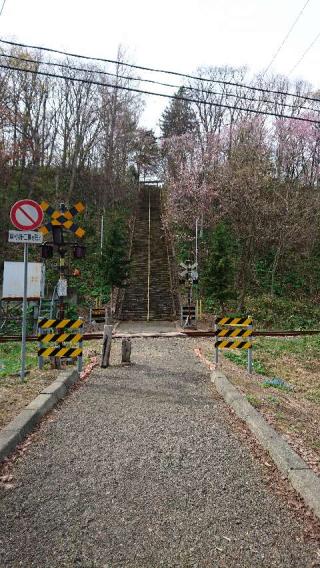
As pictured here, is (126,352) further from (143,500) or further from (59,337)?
(143,500)

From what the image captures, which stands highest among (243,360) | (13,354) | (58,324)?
(58,324)

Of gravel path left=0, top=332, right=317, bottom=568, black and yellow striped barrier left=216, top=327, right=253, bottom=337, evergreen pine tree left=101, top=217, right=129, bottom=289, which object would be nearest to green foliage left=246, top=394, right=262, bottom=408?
gravel path left=0, top=332, right=317, bottom=568

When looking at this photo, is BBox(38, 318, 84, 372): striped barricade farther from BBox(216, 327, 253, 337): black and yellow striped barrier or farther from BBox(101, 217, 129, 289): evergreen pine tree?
BBox(101, 217, 129, 289): evergreen pine tree

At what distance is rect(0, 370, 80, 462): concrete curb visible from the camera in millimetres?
4207

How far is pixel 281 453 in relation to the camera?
4016 millimetres

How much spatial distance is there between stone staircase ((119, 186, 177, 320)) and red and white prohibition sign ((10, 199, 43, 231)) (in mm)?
13202

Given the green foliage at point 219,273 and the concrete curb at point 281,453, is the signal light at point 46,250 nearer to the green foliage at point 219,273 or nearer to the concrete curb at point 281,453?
the concrete curb at point 281,453

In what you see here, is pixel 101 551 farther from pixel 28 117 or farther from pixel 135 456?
pixel 28 117

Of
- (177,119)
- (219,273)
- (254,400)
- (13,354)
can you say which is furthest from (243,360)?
(177,119)

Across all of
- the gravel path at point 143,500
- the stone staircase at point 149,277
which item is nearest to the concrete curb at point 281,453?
the gravel path at point 143,500

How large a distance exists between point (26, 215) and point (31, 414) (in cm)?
332

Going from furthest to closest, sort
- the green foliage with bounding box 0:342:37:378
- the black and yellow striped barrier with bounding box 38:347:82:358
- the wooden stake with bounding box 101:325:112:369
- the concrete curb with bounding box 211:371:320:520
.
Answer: the green foliage with bounding box 0:342:37:378 → the wooden stake with bounding box 101:325:112:369 → the black and yellow striped barrier with bounding box 38:347:82:358 → the concrete curb with bounding box 211:371:320:520

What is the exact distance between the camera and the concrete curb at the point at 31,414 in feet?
13.8

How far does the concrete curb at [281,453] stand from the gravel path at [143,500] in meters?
0.21
